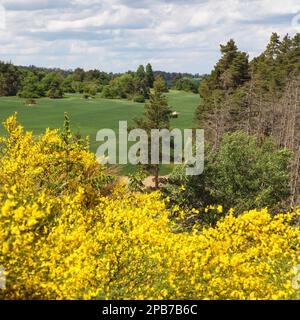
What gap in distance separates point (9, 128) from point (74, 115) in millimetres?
94667

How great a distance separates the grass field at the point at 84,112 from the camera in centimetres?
10450

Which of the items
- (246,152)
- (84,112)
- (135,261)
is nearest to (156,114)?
(246,152)

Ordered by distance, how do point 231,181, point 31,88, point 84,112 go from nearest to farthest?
point 231,181, point 84,112, point 31,88

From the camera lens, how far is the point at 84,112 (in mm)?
122688

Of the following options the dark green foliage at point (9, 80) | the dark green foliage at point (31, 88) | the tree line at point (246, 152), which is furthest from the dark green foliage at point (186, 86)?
the tree line at point (246, 152)

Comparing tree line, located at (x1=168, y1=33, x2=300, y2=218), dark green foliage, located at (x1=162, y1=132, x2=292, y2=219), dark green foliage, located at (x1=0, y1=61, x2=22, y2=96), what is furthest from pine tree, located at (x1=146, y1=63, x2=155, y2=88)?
dark green foliage, located at (x1=162, y1=132, x2=292, y2=219)

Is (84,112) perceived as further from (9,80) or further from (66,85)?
(66,85)

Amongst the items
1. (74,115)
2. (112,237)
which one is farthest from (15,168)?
(74,115)

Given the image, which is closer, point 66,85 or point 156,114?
point 156,114

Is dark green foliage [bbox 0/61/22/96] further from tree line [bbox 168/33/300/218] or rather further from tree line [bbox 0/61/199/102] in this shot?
tree line [bbox 168/33/300/218]

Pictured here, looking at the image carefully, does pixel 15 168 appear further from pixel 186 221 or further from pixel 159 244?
pixel 186 221

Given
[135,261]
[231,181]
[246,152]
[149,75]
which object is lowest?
[231,181]

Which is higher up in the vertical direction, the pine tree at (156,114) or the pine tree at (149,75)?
the pine tree at (149,75)

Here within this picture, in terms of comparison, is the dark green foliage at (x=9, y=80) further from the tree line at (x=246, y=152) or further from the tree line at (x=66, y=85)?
the tree line at (x=246, y=152)
